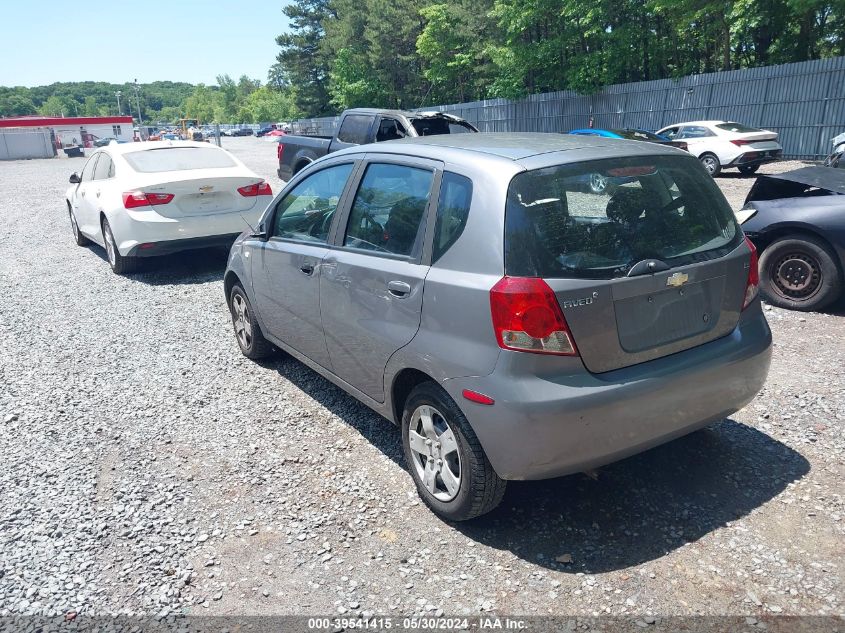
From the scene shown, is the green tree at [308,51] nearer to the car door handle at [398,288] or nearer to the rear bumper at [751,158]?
the rear bumper at [751,158]

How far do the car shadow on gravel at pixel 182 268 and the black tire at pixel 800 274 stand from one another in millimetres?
6078

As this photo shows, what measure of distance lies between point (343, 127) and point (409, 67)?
40.2 metres

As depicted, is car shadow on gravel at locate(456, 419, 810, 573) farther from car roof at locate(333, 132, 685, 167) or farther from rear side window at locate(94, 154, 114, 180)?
rear side window at locate(94, 154, 114, 180)

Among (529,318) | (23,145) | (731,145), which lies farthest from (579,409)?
(23,145)

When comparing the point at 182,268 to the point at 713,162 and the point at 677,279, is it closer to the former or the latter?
the point at 677,279

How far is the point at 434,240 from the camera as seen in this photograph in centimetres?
311

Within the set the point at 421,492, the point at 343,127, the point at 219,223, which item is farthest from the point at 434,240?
the point at 343,127

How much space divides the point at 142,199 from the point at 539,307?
6.65 m

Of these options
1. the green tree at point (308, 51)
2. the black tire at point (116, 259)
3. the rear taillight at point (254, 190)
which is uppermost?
the green tree at point (308, 51)

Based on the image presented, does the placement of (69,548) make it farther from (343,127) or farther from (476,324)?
(343,127)

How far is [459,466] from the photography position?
3.05m

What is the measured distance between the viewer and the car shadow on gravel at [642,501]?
2979mm

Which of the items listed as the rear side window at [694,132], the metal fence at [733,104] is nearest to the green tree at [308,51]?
the metal fence at [733,104]

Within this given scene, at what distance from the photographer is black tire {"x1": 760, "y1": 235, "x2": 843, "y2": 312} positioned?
18.8 ft
